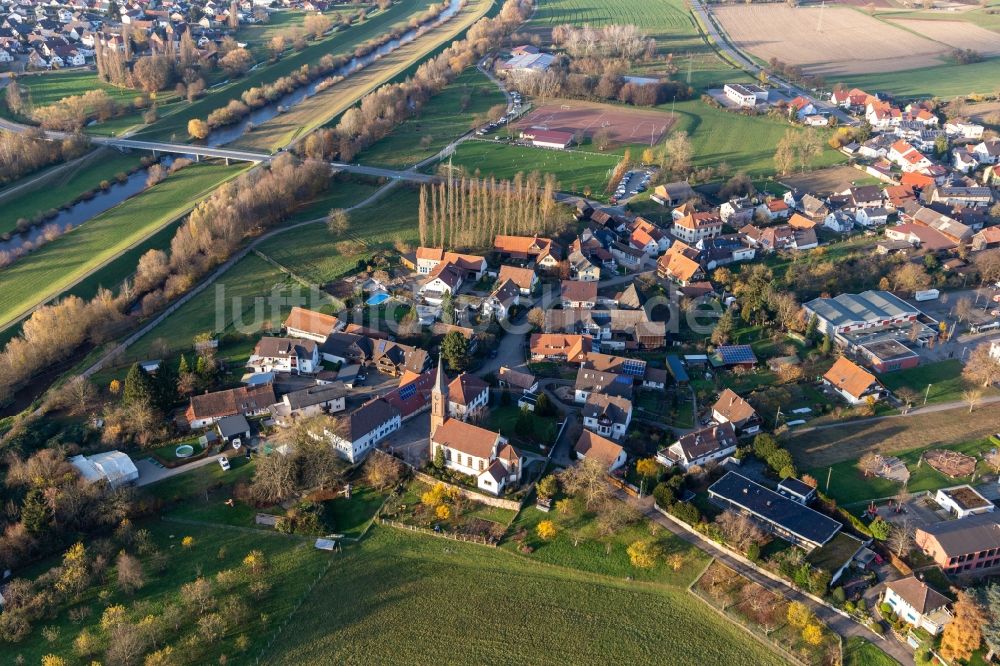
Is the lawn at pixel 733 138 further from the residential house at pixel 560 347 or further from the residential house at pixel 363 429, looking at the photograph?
the residential house at pixel 363 429

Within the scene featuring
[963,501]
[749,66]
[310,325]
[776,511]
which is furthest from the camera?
[749,66]

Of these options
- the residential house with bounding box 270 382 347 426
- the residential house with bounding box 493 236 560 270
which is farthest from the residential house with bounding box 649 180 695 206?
the residential house with bounding box 270 382 347 426

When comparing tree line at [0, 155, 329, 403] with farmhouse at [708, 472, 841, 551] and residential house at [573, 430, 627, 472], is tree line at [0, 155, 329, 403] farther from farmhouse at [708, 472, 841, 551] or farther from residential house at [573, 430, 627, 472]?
farmhouse at [708, 472, 841, 551]

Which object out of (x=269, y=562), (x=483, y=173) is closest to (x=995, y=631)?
(x=269, y=562)

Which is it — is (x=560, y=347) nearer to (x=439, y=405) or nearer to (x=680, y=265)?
(x=439, y=405)

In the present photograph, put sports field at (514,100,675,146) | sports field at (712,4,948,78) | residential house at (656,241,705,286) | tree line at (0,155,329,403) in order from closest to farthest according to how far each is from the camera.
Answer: tree line at (0,155,329,403) → residential house at (656,241,705,286) → sports field at (514,100,675,146) → sports field at (712,4,948,78)

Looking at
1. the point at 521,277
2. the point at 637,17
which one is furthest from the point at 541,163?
the point at 637,17
